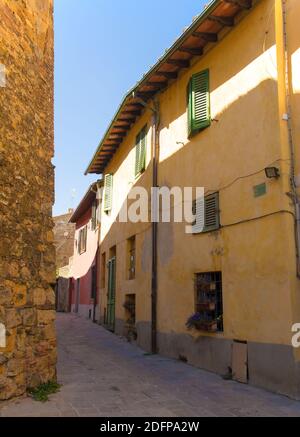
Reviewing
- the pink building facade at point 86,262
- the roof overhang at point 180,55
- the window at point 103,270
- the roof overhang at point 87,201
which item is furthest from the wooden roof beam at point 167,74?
the pink building facade at point 86,262

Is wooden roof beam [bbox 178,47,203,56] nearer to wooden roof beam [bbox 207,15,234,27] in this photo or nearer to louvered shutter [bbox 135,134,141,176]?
wooden roof beam [bbox 207,15,234,27]

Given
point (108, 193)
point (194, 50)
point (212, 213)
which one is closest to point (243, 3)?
point (194, 50)

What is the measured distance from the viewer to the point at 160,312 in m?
9.93

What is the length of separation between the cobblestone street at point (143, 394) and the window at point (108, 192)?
694 centimetres

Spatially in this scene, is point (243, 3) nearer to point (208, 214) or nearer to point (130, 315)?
point (208, 214)

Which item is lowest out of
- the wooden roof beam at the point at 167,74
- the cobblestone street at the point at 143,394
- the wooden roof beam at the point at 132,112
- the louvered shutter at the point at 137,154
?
the cobblestone street at the point at 143,394

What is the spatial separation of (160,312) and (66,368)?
2.72 metres

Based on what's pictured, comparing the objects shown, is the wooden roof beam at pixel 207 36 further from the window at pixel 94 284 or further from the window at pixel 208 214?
the window at pixel 94 284

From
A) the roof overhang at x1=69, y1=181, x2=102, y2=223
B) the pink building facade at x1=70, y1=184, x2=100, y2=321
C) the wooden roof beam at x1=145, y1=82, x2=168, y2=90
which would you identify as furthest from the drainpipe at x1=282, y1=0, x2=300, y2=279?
the pink building facade at x1=70, y1=184, x2=100, y2=321

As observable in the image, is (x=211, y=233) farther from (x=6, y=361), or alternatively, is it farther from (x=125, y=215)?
(x=125, y=215)

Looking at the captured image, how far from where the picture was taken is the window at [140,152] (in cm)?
1178

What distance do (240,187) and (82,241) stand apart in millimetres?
15311

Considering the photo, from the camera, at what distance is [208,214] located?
827 centimetres

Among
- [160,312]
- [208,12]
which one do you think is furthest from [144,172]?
[208,12]
